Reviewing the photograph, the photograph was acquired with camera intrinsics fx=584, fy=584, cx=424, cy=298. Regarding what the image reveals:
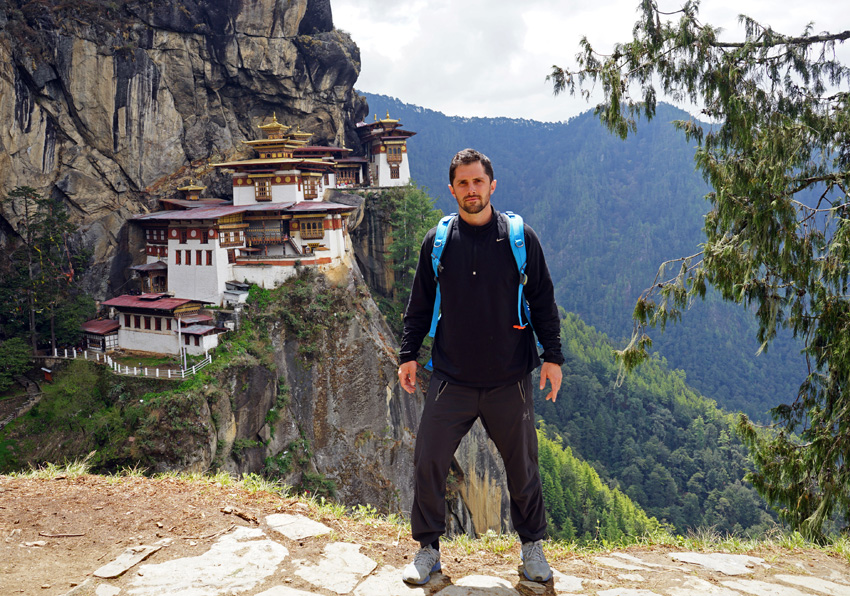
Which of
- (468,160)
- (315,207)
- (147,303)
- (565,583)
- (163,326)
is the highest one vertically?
(315,207)

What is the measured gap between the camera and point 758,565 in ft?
13.8

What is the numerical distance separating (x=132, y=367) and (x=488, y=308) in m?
20.9

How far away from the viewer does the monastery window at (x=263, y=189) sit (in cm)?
2927

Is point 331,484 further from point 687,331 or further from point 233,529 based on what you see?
point 687,331

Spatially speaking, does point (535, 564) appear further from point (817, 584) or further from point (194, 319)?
point (194, 319)

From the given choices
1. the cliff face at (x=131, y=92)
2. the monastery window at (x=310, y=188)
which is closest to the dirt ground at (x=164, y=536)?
the cliff face at (x=131, y=92)

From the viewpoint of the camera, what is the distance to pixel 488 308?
384 centimetres

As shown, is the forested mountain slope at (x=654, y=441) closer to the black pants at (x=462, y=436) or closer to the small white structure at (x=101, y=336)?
the small white structure at (x=101, y=336)

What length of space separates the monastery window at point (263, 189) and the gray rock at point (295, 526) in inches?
1038

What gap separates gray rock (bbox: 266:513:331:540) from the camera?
4.36m

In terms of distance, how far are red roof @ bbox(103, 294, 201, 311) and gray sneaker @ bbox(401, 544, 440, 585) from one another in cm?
2074

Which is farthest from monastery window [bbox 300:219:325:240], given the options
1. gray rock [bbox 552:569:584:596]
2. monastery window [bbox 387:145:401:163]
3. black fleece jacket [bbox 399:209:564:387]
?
gray rock [bbox 552:569:584:596]

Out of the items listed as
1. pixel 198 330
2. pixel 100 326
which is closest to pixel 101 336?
pixel 100 326

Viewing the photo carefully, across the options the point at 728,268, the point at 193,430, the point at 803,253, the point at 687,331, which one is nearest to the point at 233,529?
the point at 728,268
